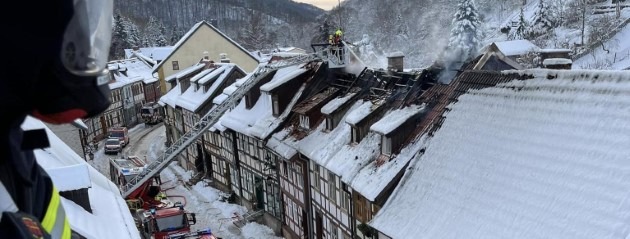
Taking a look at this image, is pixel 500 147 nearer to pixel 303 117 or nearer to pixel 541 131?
pixel 541 131

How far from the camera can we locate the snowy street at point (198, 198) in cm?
2517

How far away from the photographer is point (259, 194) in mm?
26688

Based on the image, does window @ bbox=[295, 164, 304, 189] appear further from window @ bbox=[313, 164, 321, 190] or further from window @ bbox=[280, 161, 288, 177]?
window @ bbox=[280, 161, 288, 177]

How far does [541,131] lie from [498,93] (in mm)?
2137

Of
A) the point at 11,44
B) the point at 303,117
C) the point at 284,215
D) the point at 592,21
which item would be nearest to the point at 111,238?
the point at 11,44

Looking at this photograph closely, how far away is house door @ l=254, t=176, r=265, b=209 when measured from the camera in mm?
26344

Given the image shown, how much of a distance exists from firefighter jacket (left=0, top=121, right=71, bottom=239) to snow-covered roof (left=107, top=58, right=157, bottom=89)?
50.1 m

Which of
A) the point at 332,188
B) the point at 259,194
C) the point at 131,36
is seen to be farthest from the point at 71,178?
the point at 131,36

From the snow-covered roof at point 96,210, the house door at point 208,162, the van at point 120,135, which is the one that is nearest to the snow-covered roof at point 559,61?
the snow-covered roof at point 96,210

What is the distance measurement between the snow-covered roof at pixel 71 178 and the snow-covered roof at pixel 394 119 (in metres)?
8.04

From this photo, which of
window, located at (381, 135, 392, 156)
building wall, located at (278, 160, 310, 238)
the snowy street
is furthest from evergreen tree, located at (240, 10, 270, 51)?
window, located at (381, 135, 392, 156)

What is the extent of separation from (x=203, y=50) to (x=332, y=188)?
3334 cm

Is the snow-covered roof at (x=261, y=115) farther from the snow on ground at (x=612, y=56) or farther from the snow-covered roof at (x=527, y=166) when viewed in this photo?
the snow on ground at (x=612, y=56)

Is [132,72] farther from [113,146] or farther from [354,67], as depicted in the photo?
[354,67]
